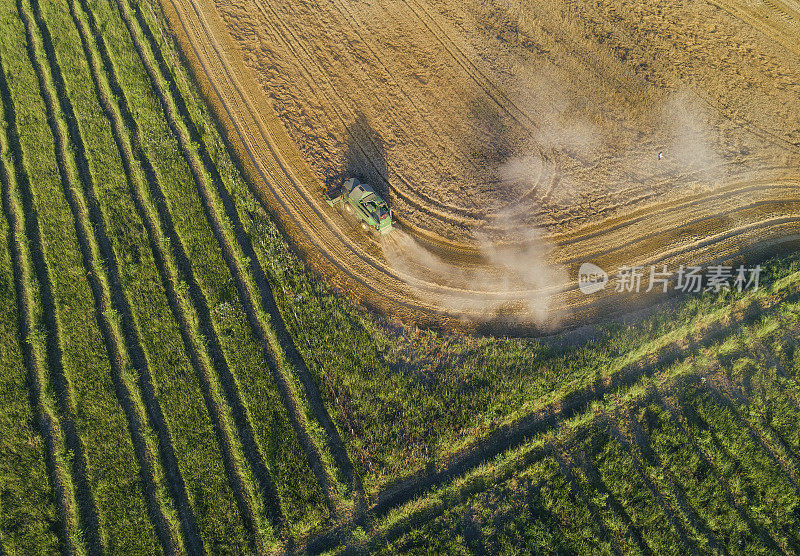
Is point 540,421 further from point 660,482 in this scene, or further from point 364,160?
point 364,160

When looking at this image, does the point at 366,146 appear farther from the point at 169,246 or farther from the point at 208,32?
the point at 208,32

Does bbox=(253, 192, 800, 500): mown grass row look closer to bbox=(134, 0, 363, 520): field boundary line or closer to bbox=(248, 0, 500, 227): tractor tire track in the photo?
bbox=(134, 0, 363, 520): field boundary line

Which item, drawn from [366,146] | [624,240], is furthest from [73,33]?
[624,240]

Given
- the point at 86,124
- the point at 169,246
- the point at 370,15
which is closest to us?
the point at 169,246

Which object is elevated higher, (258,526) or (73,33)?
(73,33)

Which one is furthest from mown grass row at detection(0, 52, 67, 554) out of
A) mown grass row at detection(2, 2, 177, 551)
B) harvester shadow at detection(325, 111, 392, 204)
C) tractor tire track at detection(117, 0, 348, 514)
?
harvester shadow at detection(325, 111, 392, 204)

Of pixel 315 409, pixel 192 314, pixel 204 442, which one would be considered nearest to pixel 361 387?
pixel 315 409

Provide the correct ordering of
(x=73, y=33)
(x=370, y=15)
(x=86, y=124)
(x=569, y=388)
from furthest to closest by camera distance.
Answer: (x=370, y=15) → (x=73, y=33) → (x=86, y=124) → (x=569, y=388)
